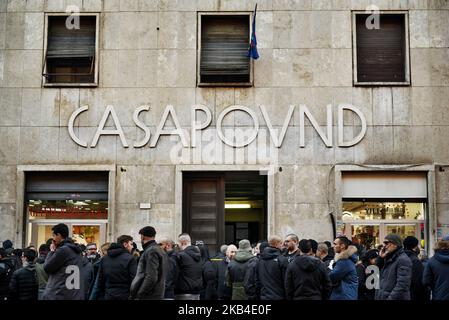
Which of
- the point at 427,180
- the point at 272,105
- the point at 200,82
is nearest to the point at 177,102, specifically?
the point at 200,82

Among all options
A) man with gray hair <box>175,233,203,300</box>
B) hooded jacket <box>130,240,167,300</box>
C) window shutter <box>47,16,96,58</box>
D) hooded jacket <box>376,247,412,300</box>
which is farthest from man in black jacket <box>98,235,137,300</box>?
window shutter <box>47,16,96,58</box>

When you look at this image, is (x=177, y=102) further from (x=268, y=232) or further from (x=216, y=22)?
(x=268, y=232)

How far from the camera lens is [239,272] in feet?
41.1

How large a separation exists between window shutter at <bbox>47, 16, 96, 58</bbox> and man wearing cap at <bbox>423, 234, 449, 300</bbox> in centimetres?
1256

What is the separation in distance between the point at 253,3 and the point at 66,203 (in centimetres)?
755

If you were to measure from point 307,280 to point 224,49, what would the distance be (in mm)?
11220

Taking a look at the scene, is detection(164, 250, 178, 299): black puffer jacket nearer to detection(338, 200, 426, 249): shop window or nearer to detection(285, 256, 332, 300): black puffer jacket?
detection(285, 256, 332, 300): black puffer jacket

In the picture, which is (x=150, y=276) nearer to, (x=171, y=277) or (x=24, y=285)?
(x=171, y=277)

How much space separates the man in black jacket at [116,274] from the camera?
1066 centimetres

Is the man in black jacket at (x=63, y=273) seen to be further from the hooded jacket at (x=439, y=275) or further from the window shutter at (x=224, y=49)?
the window shutter at (x=224, y=49)

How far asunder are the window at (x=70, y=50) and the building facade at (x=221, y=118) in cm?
6

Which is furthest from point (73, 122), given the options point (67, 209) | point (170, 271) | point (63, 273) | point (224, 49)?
point (63, 273)

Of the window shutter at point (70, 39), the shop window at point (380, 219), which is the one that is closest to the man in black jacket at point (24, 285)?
the window shutter at point (70, 39)

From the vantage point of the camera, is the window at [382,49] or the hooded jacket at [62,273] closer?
the hooded jacket at [62,273]
